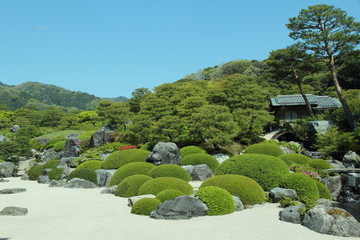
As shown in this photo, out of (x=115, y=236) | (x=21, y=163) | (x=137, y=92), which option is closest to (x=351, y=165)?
(x=115, y=236)

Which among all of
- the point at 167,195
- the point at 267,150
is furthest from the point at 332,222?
the point at 267,150

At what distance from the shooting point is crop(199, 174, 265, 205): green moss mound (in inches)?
333

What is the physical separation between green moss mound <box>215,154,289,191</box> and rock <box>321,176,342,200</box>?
272 centimetres

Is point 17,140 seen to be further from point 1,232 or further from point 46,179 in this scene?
point 1,232

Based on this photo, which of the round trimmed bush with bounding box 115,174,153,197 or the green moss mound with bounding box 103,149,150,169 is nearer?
the round trimmed bush with bounding box 115,174,153,197

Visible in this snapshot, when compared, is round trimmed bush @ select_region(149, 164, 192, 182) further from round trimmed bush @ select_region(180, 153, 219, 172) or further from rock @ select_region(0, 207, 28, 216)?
rock @ select_region(0, 207, 28, 216)

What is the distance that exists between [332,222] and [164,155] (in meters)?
10.3

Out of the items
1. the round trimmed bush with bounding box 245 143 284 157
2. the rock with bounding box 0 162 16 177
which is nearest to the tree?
the round trimmed bush with bounding box 245 143 284 157

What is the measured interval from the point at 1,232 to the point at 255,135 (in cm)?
2057

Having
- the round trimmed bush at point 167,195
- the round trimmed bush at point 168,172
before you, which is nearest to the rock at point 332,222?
the round trimmed bush at point 167,195

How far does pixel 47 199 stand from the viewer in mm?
10562

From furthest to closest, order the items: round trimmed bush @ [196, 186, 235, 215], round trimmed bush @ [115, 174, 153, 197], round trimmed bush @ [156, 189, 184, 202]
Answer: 1. round trimmed bush @ [115, 174, 153, 197]
2. round trimmed bush @ [156, 189, 184, 202]
3. round trimmed bush @ [196, 186, 235, 215]

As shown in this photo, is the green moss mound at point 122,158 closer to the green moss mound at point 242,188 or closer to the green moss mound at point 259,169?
the green moss mound at point 259,169

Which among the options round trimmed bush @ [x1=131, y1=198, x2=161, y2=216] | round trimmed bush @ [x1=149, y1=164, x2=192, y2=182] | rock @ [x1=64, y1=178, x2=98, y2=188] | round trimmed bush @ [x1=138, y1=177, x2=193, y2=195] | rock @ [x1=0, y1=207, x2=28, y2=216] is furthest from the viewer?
rock @ [x1=64, y1=178, x2=98, y2=188]
